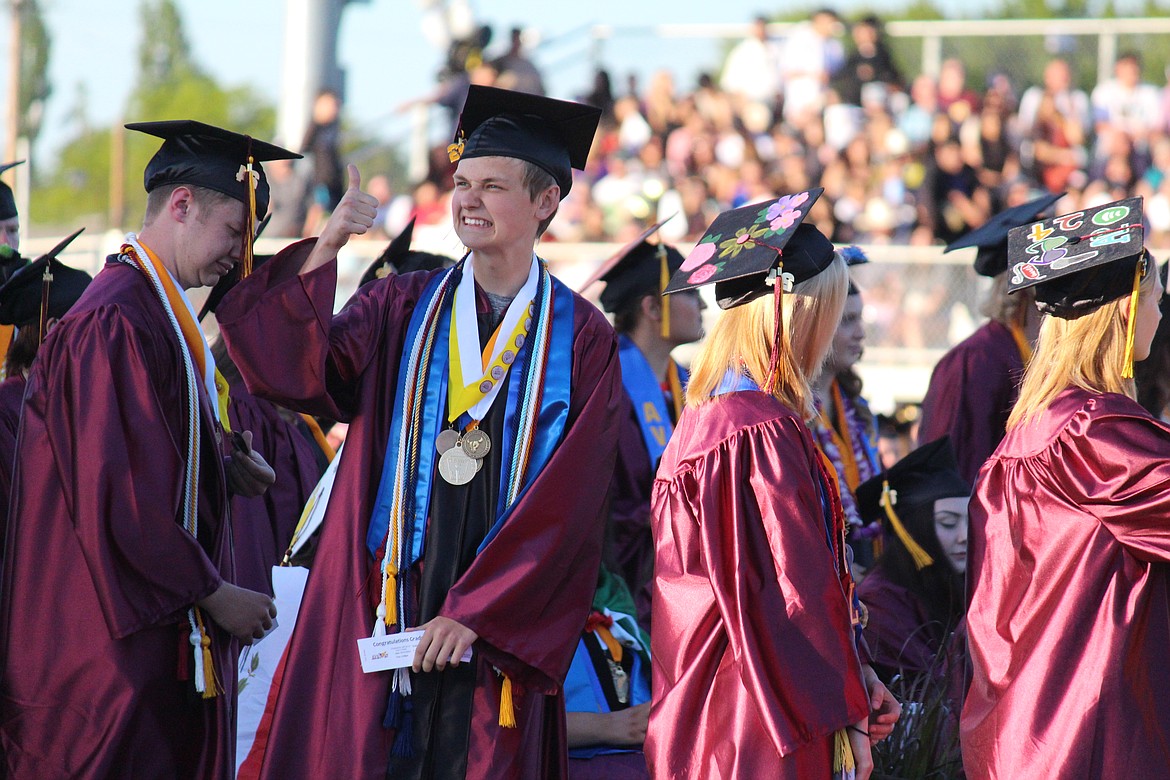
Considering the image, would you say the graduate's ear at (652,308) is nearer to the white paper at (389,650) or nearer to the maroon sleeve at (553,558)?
the maroon sleeve at (553,558)

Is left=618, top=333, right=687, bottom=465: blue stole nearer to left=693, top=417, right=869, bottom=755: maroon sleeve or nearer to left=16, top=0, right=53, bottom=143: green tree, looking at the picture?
left=693, top=417, right=869, bottom=755: maroon sleeve

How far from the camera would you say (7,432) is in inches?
177

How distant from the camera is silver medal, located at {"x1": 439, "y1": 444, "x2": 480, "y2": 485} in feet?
12.5

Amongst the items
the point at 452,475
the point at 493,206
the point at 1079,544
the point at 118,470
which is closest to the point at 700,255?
the point at 493,206

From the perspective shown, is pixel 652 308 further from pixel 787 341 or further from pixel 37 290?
pixel 787 341

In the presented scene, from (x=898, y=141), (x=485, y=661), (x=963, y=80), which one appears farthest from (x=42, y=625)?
(x=963, y=80)

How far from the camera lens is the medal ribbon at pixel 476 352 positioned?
383 centimetres

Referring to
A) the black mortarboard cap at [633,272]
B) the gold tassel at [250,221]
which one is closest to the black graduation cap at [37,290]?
the gold tassel at [250,221]

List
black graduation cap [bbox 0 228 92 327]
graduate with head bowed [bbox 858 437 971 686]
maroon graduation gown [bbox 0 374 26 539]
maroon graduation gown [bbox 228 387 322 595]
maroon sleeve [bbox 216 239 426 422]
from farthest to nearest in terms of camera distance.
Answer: graduate with head bowed [bbox 858 437 971 686], maroon graduation gown [bbox 228 387 322 595], black graduation cap [bbox 0 228 92 327], maroon graduation gown [bbox 0 374 26 539], maroon sleeve [bbox 216 239 426 422]

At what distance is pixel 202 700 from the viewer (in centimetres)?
382

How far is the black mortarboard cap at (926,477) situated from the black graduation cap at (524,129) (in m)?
2.45

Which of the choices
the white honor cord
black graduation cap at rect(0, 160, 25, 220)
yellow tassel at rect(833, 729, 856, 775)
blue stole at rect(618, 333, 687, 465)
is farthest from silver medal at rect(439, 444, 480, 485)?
black graduation cap at rect(0, 160, 25, 220)

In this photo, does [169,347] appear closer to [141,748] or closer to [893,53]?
[141,748]

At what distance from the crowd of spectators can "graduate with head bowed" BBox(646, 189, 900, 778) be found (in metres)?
9.82
